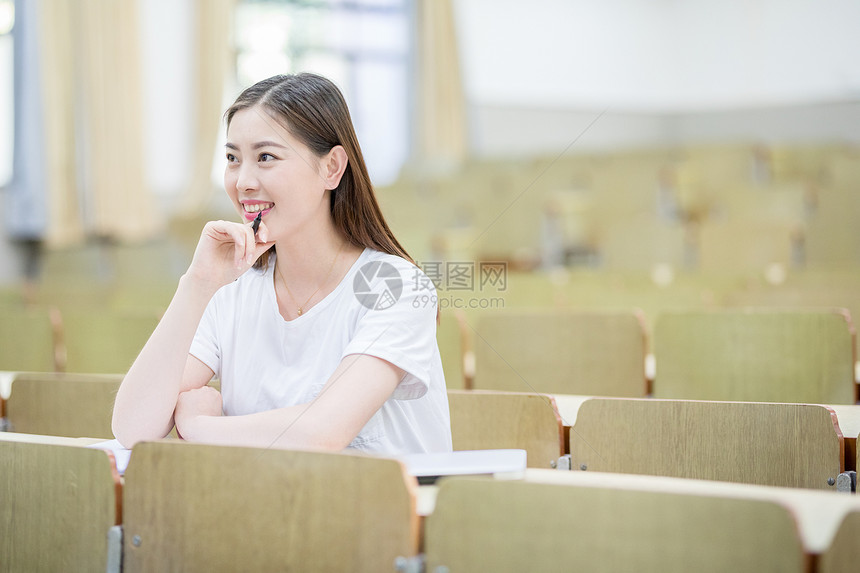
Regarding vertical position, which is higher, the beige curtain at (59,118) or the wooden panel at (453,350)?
the beige curtain at (59,118)

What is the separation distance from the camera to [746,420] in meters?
1.38

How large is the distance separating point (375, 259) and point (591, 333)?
0.95 m

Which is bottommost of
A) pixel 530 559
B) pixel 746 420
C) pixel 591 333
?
pixel 530 559

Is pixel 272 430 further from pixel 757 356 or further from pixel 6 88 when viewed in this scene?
pixel 6 88

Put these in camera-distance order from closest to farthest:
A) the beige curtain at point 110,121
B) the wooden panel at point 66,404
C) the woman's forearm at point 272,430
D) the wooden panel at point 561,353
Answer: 1. the woman's forearm at point 272,430
2. the wooden panel at point 66,404
3. the wooden panel at point 561,353
4. the beige curtain at point 110,121

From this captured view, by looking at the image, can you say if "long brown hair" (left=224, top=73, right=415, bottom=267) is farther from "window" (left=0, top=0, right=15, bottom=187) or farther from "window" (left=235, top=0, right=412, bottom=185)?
"window" (left=235, top=0, right=412, bottom=185)

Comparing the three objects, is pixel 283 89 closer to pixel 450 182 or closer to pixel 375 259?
pixel 375 259

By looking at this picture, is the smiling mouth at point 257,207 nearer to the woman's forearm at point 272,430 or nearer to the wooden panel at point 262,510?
the woman's forearm at point 272,430

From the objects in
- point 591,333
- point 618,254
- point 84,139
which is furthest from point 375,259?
point 84,139

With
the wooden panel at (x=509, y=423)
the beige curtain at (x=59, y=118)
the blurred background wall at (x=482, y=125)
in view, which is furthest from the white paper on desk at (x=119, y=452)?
the beige curtain at (x=59, y=118)

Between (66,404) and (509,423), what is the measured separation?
90cm

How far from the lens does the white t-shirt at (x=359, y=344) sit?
1342mm

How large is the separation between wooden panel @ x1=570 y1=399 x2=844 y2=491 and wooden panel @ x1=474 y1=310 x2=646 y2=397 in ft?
2.50

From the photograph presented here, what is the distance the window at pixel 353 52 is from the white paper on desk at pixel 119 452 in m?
4.62
